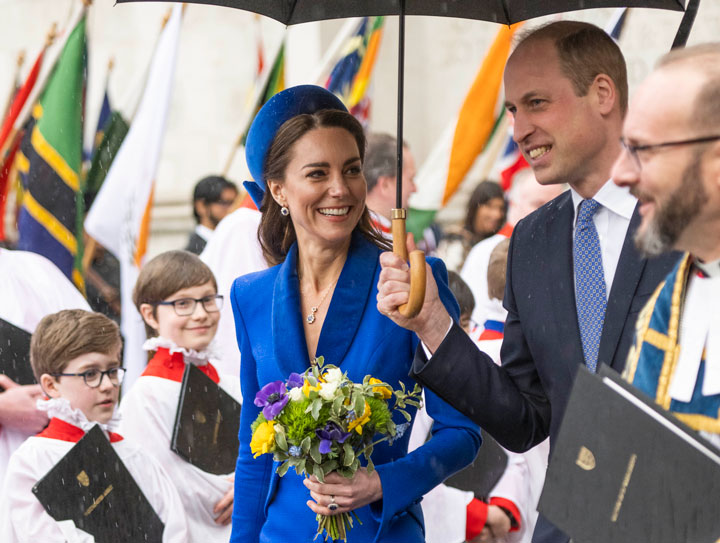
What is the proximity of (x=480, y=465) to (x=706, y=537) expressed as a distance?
124 inches

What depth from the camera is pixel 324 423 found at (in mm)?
2969

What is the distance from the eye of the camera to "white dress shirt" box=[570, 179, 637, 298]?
289 cm

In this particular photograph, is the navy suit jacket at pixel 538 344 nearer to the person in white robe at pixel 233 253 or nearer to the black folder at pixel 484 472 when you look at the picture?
the black folder at pixel 484 472

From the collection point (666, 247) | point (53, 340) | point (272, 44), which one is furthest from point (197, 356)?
point (272, 44)

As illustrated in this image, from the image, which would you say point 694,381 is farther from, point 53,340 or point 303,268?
point 53,340

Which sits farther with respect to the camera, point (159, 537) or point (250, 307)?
point (159, 537)

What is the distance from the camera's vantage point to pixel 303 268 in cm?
357

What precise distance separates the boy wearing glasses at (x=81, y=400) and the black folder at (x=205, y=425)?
0.20 m

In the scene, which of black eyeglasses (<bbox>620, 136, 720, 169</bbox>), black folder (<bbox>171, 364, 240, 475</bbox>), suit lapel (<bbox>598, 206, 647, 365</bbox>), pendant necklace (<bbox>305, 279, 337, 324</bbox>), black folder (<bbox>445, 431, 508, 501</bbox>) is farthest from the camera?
black folder (<bbox>445, 431, 508, 501</bbox>)

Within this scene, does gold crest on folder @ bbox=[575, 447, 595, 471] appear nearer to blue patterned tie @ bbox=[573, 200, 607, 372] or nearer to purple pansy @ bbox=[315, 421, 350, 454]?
blue patterned tie @ bbox=[573, 200, 607, 372]

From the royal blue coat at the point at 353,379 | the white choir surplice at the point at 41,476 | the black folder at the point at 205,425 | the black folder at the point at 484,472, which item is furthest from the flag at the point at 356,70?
the royal blue coat at the point at 353,379

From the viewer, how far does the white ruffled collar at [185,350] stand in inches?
209

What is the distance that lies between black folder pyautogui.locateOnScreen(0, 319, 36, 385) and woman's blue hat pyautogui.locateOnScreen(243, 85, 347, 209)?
2.17 m

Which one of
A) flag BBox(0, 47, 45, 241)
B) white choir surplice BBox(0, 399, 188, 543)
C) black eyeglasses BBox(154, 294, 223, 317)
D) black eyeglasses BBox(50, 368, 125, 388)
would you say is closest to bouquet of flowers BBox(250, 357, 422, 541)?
white choir surplice BBox(0, 399, 188, 543)
